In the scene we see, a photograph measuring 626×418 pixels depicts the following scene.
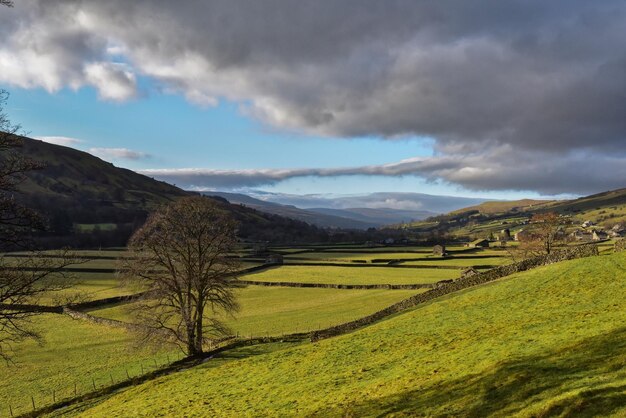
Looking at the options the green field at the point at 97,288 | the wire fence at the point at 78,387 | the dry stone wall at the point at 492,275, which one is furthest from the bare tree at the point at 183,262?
the green field at the point at 97,288

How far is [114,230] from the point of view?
183 metres

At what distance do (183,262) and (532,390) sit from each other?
31.3 meters

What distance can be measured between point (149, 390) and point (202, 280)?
38.0ft

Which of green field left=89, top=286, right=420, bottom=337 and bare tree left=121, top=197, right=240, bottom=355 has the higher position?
bare tree left=121, top=197, right=240, bottom=355

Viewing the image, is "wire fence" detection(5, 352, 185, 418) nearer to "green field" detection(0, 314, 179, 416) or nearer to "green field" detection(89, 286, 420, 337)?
"green field" detection(0, 314, 179, 416)

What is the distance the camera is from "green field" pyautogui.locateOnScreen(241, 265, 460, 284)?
81706 millimetres

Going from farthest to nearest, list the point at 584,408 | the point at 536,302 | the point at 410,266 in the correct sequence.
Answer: the point at 410,266 → the point at 536,302 → the point at 584,408

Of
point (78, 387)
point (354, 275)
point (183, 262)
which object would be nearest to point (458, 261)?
point (354, 275)

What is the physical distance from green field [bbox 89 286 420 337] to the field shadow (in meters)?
27.6

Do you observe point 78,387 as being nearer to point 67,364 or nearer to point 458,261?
point 67,364

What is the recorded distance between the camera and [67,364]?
38.6m

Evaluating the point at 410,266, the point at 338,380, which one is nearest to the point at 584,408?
the point at 338,380

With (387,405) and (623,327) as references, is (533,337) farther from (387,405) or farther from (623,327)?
(387,405)

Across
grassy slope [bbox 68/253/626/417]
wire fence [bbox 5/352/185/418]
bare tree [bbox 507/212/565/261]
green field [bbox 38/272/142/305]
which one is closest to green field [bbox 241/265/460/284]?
bare tree [bbox 507/212/565/261]
